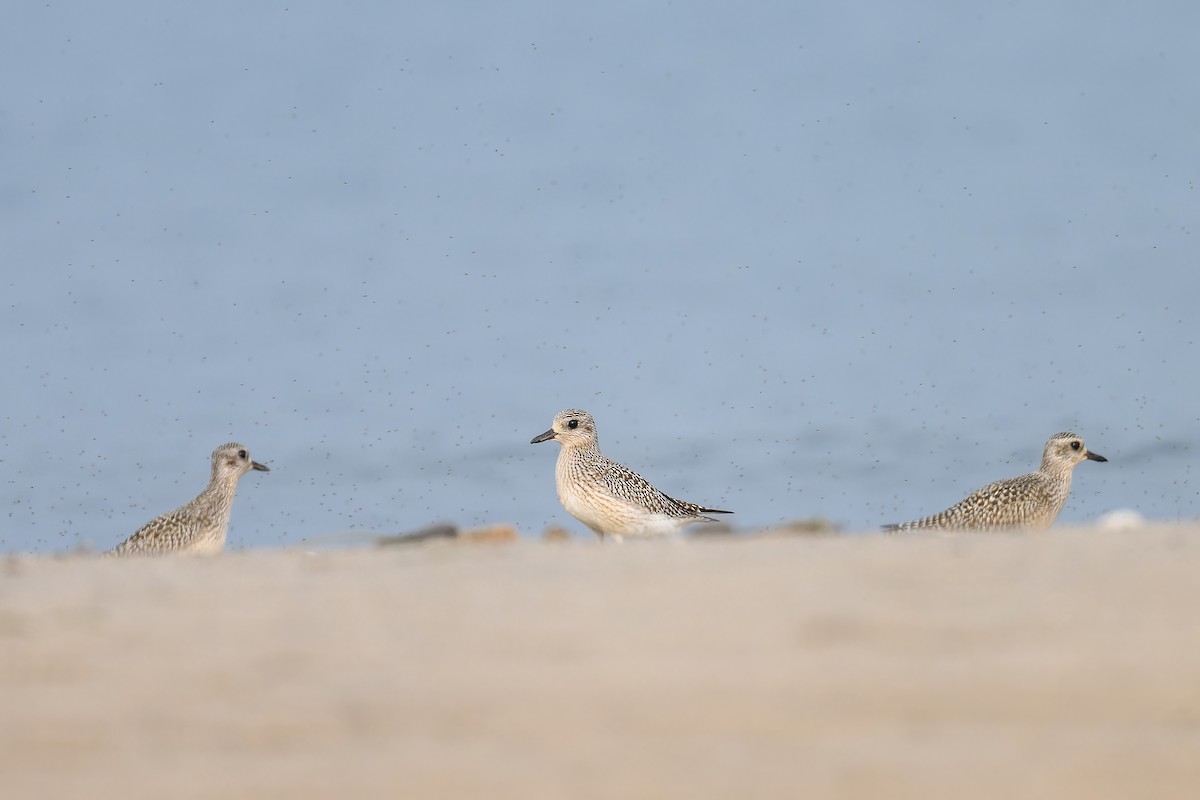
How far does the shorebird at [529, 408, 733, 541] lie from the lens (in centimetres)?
1440

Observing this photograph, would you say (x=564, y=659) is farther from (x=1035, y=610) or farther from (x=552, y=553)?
(x=552, y=553)

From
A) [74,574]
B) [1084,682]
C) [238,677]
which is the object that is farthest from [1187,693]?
[74,574]

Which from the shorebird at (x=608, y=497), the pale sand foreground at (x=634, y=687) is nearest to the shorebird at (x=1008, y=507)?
the shorebird at (x=608, y=497)

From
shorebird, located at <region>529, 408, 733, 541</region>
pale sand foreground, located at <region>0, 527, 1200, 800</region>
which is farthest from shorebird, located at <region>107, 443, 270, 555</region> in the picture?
pale sand foreground, located at <region>0, 527, 1200, 800</region>

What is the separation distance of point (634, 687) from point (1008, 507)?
8.33 m

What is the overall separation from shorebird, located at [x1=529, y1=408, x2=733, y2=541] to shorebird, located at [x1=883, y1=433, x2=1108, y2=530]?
7.09 feet

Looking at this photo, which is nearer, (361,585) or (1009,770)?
(1009,770)

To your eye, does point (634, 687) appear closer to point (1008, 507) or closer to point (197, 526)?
point (197, 526)

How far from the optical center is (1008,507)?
13.4 metres

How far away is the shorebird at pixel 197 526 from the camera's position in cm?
1250

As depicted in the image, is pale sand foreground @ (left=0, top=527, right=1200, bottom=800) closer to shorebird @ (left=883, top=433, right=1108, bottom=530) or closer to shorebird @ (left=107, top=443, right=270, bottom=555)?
shorebird @ (left=107, top=443, right=270, bottom=555)

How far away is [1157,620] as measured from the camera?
6340 mm

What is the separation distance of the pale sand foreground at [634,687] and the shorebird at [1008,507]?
20.0 feet

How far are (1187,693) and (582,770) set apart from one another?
2.21 m
